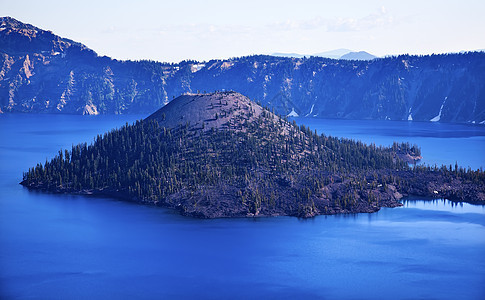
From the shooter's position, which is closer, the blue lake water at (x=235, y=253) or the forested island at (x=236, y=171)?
the blue lake water at (x=235, y=253)

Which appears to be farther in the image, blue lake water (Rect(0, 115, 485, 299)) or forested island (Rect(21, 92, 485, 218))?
forested island (Rect(21, 92, 485, 218))

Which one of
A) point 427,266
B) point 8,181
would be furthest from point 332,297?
point 8,181

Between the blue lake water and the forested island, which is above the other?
the forested island

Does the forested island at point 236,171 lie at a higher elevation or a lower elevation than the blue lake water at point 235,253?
higher
